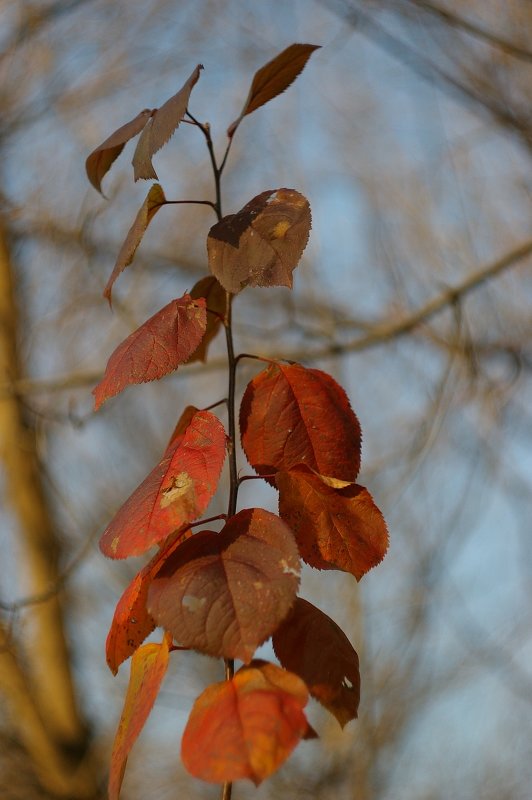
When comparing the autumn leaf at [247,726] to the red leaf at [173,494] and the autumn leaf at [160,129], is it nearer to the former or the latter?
the red leaf at [173,494]

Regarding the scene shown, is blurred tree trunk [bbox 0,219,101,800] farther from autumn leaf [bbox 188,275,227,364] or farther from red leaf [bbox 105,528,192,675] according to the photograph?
red leaf [bbox 105,528,192,675]

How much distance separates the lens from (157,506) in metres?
0.42

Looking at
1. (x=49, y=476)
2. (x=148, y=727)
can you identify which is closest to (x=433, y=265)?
(x=49, y=476)

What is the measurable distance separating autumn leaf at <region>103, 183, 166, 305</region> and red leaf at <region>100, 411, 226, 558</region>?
0.34 feet

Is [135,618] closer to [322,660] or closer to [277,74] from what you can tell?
[322,660]

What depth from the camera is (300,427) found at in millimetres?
486

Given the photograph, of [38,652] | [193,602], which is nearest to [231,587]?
[193,602]

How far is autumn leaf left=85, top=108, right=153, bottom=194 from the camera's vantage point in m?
0.52

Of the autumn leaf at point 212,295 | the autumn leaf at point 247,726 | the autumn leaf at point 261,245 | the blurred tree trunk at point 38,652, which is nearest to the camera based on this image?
the autumn leaf at point 247,726

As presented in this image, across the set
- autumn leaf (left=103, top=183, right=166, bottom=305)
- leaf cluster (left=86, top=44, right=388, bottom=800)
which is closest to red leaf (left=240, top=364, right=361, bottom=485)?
leaf cluster (left=86, top=44, right=388, bottom=800)

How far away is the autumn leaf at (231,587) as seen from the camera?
0.37 meters

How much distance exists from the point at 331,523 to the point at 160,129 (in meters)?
0.23

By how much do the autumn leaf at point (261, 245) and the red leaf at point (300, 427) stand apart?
8 cm

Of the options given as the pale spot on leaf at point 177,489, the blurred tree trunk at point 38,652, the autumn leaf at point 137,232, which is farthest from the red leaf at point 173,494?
the blurred tree trunk at point 38,652
